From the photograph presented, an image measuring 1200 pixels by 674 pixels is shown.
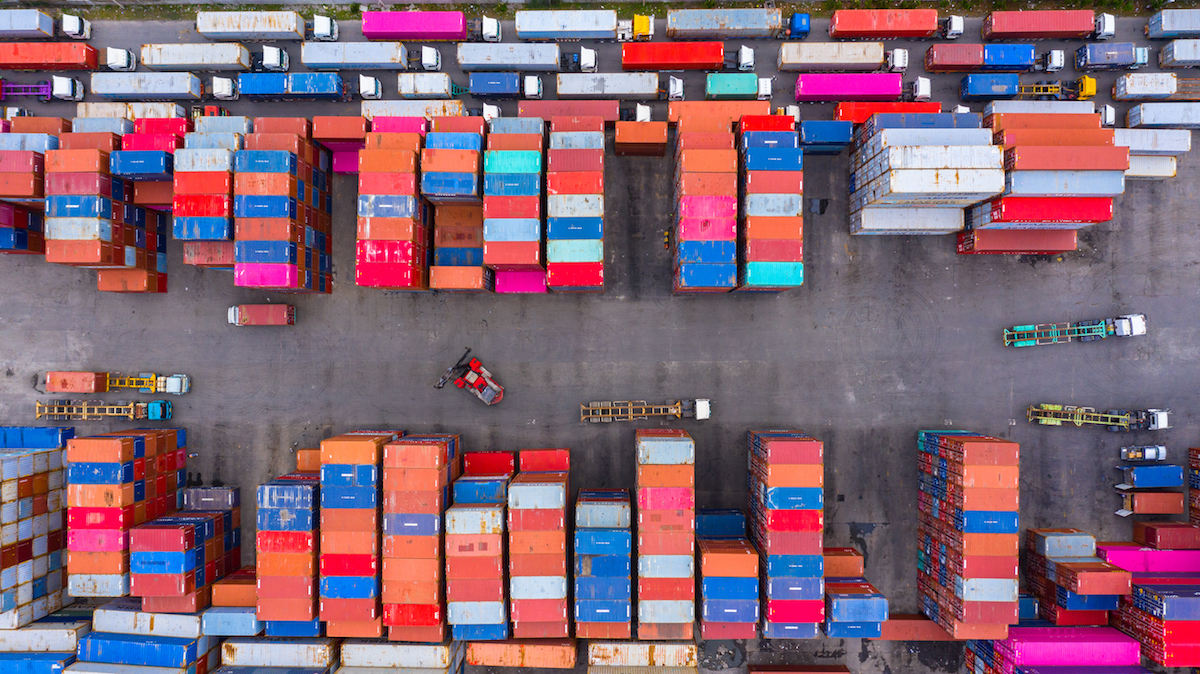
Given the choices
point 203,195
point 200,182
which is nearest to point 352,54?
point 200,182

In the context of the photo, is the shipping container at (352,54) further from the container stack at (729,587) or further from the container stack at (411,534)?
the container stack at (729,587)

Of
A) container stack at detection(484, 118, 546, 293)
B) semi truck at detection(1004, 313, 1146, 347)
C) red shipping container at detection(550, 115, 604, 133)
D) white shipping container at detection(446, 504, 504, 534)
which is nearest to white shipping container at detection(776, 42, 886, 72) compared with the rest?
red shipping container at detection(550, 115, 604, 133)

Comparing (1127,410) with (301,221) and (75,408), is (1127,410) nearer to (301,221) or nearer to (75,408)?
(301,221)

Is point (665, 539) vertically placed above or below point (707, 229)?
below

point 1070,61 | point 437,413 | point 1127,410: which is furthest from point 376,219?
point 1127,410

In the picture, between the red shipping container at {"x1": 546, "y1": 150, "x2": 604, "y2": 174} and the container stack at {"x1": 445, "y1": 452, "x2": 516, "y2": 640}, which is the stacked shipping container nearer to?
the red shipping container at {"x1": 546, "y1": 150, "x2": 604, "y2": 174}

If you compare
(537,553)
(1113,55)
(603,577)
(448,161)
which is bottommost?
(603,577)

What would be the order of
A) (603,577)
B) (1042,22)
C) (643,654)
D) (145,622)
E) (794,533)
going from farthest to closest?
(1042,22) < (145,622) < (643,654) < (603,577) < (794,533)

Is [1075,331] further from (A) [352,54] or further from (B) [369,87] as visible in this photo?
(A) [352,54]

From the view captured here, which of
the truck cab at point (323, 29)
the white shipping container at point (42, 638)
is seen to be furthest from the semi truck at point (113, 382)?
the truck cab at point (323, 29)

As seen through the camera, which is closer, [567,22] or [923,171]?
[923,171]
